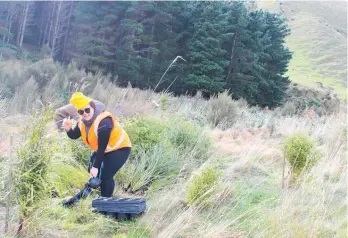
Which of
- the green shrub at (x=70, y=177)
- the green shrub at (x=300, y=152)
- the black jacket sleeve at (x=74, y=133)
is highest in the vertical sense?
the green shrub at (x=300, y=152)

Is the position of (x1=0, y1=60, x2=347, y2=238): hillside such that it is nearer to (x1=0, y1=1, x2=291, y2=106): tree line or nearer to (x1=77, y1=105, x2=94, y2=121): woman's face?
(x1=77, y1=105, x2=94, y2=121): woman's face

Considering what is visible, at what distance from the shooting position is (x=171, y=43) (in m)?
23.7

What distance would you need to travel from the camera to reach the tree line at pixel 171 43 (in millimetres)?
22188

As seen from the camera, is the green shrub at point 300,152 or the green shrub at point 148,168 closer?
the green shrub at point 148,168

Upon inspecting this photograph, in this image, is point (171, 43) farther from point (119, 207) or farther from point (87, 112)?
point (119, 207)

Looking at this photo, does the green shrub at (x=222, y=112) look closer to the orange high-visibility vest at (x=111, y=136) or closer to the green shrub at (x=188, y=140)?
the green shrub at (x=188, y=140)

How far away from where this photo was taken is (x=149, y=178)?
4.91 m

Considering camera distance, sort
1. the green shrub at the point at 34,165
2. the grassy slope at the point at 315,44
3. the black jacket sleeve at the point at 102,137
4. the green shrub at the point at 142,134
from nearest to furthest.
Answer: the green shrub at the point at 34,165 < the black jacket sleeve at the point at 102,137 < the green shrub at the point at 142,134 < the grassy slope at the point at 315,44

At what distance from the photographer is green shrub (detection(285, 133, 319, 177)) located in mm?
5109

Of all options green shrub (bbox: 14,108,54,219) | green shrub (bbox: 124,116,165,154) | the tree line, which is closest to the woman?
green shrub (bbox: 14,108,54,219)

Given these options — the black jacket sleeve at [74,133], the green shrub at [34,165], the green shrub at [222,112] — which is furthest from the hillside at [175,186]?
the green shrub at [222,112]

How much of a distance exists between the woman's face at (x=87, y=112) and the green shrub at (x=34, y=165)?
1077 millimetres

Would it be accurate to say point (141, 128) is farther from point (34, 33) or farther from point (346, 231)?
point (34, 33)

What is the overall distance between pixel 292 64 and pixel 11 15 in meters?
44.8
